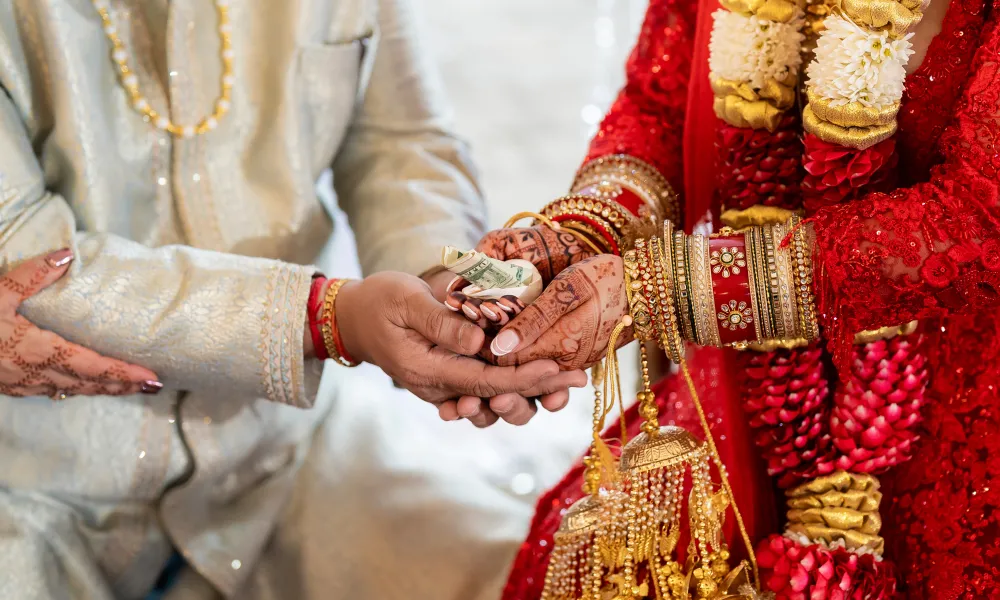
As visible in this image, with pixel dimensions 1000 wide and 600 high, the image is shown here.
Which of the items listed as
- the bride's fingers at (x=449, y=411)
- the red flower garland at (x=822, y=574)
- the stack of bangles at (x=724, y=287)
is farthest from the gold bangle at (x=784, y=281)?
the bride's fingers at (x=449, y=411)

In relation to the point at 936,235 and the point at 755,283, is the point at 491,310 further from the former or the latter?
the point at 936,235

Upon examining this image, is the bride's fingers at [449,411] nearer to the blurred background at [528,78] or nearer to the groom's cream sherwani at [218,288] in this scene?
the groom's cream sherwani at [218,288]

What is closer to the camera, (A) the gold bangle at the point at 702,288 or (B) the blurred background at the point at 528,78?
(A) the gold bangle at the point at 702,288

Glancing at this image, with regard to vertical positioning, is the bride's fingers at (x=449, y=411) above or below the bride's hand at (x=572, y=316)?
below

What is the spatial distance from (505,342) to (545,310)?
5 centimetres

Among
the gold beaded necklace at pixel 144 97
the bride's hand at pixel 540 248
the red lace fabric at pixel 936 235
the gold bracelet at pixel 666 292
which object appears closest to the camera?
the red lace fabric at pixel 936 235

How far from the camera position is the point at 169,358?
1.01 metres

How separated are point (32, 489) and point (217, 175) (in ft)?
1.37

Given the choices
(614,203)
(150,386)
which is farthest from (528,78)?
(150,386)

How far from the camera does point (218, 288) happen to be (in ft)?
3.32

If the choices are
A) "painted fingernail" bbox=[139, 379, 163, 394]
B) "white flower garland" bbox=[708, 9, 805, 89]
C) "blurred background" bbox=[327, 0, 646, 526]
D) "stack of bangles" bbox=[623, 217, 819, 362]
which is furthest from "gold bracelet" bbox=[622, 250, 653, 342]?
"blurred background" bbox=[327, 0, 646, 526]

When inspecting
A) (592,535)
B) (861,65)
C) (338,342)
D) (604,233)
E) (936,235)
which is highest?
(861,65)

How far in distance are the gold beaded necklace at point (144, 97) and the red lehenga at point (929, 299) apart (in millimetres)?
541

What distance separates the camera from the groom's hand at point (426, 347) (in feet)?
2.94
